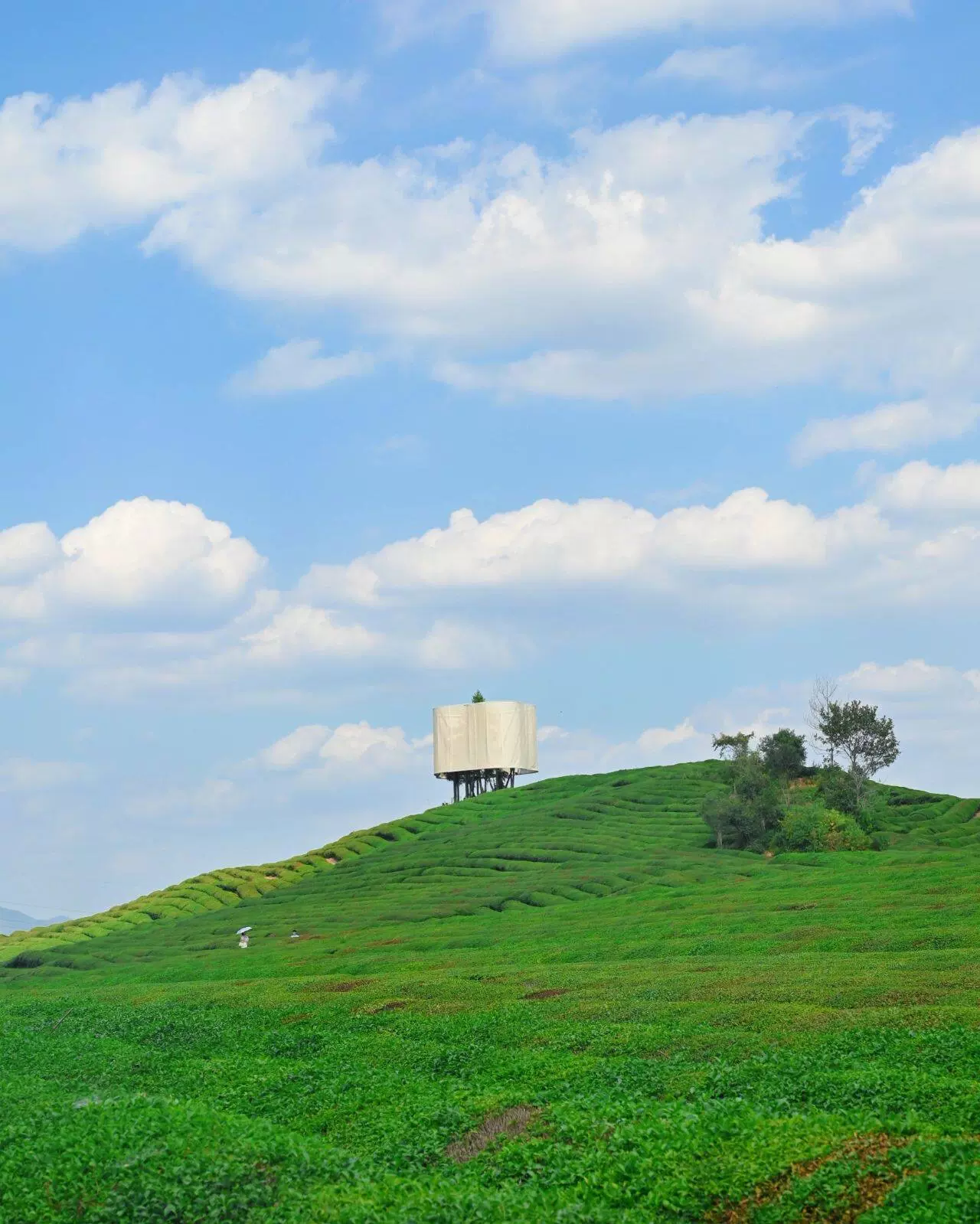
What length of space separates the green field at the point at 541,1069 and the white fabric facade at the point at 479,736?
6517 centimetres

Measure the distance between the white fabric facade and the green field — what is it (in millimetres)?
65166

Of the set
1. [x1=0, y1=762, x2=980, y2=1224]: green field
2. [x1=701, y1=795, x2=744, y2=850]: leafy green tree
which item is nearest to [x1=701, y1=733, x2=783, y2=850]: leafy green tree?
[x1=701, y1=795, x2=744, y2=850]: leafy green tree

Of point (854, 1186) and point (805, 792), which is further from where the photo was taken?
point (805, 792)

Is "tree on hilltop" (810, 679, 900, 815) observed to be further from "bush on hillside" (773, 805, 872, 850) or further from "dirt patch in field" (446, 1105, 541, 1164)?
"dirt patch in field" (446, 1105, 541, 1164)

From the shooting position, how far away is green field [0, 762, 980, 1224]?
49.6 ft

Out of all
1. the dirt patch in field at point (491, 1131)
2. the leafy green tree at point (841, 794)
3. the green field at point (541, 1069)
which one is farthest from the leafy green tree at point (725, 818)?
the dirt patch in field at point (491, 1131)

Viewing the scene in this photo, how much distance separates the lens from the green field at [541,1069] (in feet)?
49.6

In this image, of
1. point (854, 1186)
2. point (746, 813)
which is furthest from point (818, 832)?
point (854, 1186)

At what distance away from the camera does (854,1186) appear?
45.6ft

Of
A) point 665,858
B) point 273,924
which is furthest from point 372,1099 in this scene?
point 665,858

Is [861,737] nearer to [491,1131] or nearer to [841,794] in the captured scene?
[841,794]

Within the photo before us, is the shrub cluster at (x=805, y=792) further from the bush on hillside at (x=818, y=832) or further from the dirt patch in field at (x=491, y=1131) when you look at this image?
the dirt patch in field at (x=491, y=1131)

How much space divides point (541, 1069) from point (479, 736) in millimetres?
104687

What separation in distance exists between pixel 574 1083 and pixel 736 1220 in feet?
26.3
